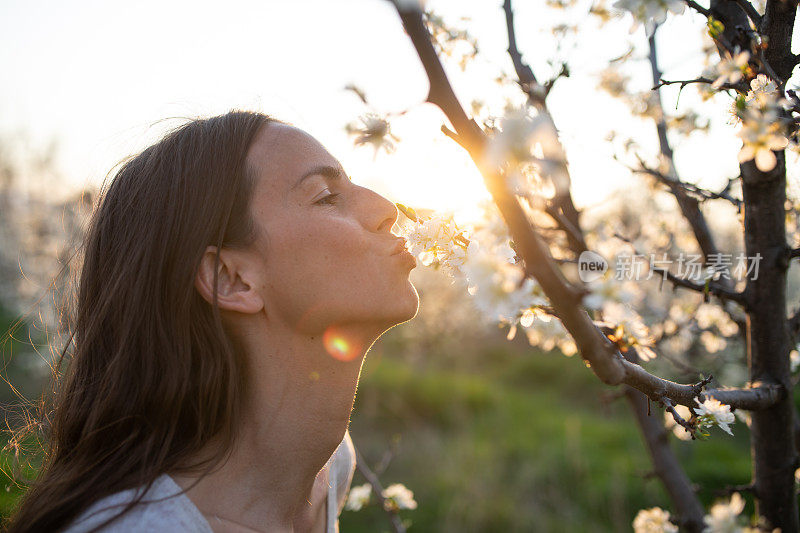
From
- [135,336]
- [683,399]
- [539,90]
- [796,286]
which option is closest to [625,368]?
[683,399]

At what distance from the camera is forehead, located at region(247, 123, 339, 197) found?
1588 millimetres

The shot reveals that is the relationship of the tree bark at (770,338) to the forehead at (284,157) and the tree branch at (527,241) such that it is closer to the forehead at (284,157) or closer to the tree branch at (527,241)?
the tree branch at (527,241)

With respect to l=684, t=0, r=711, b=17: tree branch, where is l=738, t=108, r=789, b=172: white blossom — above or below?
below

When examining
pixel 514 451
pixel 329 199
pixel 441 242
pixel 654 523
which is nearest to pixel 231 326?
pixel 329 199

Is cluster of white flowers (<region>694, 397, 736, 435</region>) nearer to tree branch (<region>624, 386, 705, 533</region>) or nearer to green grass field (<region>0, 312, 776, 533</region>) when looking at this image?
tree branch (<region>624, 386, 705, 533</region>)

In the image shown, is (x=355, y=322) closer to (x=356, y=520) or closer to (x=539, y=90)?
(x=539, y=90)

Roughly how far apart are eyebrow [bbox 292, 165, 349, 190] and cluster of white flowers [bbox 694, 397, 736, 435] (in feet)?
3.44

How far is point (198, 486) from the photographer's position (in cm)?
141

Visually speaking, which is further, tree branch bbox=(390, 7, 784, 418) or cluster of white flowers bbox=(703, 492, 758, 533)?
cluster of white flowers bbox=(703, 492, 758, 533)

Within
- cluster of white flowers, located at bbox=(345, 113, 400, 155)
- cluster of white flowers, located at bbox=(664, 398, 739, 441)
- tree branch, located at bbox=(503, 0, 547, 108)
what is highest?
tree branch, located at bbox=(503, 0, 547, 108)

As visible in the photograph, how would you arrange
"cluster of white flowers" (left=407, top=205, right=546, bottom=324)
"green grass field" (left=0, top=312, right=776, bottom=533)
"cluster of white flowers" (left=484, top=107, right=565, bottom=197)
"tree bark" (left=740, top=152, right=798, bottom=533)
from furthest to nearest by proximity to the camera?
1. "green grass field" (left=0, top=312, right=776, bottom=533)
2. "tree bark" (left=740, top=152, right=798, bottom=533)
3. "cluster of white flowers" (left=407, top=205, right=546, bottom=324)
4. "cluster of white flowers" (left=484, top=107, right=565, bottom=197)

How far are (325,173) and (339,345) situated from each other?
1.57 ft

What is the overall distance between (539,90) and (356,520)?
5.27 metres

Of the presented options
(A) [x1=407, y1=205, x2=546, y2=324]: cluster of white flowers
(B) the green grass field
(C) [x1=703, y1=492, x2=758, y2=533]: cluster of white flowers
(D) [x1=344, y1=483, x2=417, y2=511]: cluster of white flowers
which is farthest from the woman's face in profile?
(B) the green grass field
